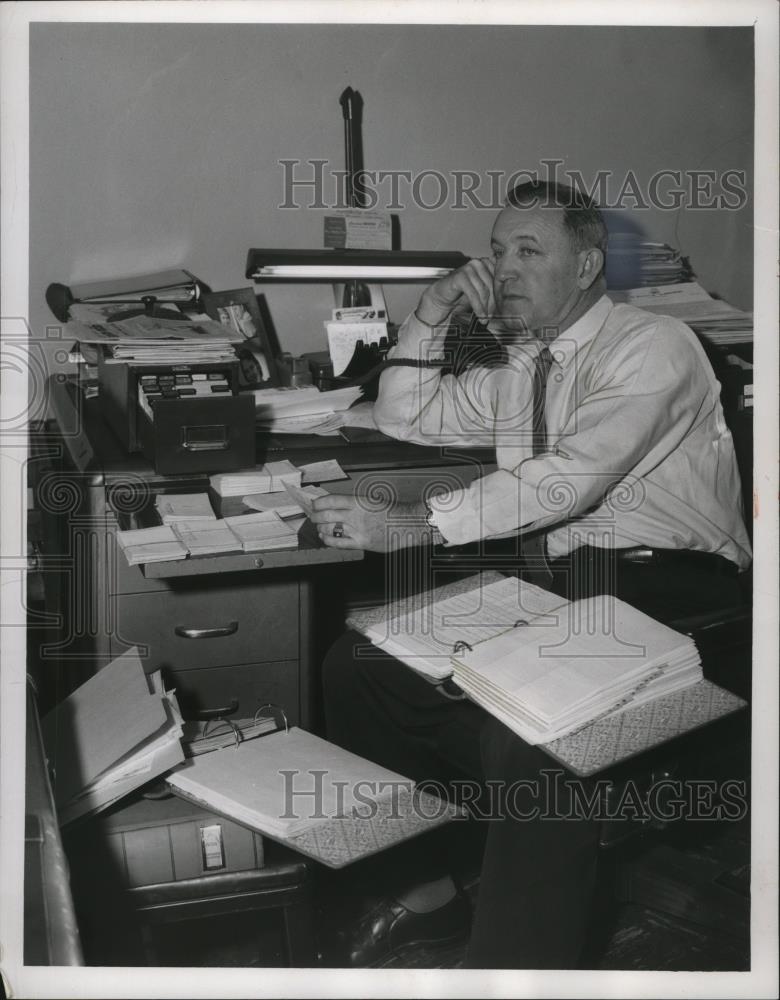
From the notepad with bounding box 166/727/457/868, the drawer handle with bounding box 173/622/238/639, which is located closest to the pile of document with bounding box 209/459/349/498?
the drawer handle with bounding box 173/622/238/639

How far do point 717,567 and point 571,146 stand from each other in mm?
1139

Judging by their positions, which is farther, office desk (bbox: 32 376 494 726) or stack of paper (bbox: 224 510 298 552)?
office desk (bbox: 32 376 494 726)

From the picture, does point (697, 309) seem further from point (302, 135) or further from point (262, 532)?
point (262, 532)

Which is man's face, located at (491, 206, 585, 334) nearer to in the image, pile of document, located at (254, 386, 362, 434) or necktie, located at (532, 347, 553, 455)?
necktie, located at (532, 347, 553, 455)

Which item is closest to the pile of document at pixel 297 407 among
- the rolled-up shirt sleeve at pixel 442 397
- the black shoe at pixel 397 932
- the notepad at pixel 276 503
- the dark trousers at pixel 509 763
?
the rolled-up shirt sleeve at pixel 442 397

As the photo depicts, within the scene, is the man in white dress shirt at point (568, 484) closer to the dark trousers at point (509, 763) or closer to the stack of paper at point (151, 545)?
the dark trousers at point (509, 763)

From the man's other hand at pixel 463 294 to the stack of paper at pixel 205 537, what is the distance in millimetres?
796

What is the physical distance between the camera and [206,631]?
206 cm

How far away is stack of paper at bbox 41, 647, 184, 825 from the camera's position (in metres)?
1.60

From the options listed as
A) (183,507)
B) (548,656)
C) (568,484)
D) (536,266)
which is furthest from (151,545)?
(536,266)

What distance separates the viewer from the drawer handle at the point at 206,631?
2.05 metres

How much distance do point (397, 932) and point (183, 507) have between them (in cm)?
86
